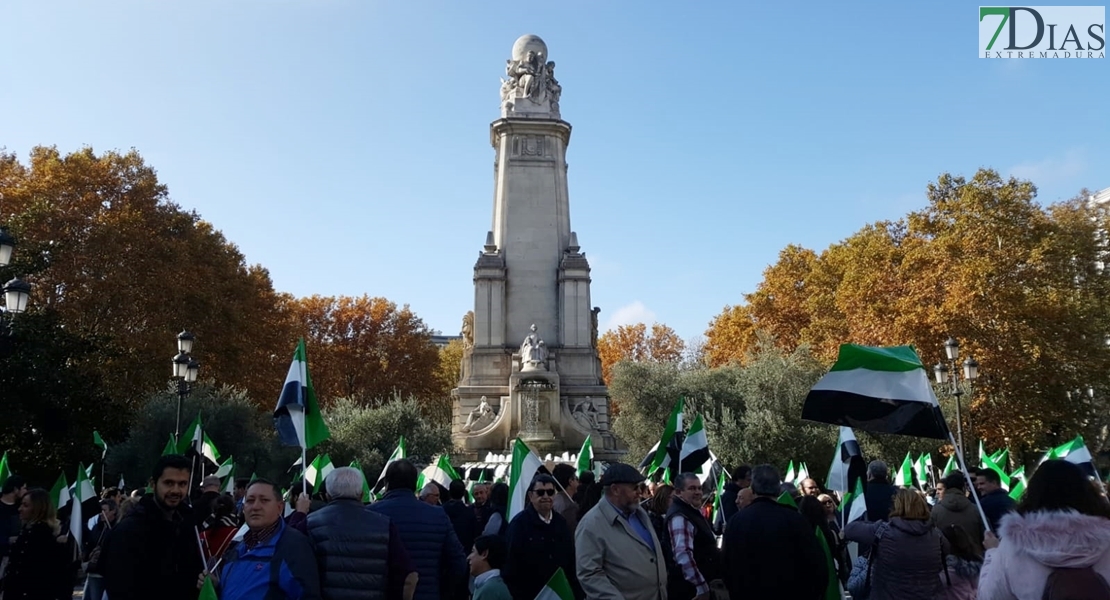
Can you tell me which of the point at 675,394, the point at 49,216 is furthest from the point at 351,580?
the point at 49,216

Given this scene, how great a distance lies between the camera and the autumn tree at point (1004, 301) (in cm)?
3372

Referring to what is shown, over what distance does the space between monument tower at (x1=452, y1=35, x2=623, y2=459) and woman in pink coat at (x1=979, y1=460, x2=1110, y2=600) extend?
28960 mm

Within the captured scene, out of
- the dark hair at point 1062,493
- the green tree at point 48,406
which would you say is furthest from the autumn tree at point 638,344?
the dark hair at point 1062,493

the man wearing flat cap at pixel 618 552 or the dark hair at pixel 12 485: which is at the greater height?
the dark hair at pixel 12 485

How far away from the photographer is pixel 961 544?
19.9 ft

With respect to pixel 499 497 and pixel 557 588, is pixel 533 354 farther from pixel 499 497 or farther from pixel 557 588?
pixel 557 588

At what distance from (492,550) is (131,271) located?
103 ft

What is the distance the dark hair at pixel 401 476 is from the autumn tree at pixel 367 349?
50.7 metres

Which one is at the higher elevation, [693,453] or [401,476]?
[693,453]

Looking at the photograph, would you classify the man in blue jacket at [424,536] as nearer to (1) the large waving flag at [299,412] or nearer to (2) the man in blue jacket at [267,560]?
(2) the man in blue jacket at [267,560]

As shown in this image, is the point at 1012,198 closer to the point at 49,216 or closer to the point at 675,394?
the point at 675,394

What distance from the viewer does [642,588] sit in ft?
18.6

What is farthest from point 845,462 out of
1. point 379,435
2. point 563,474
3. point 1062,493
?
point 379,435

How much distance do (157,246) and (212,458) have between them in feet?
70.6
